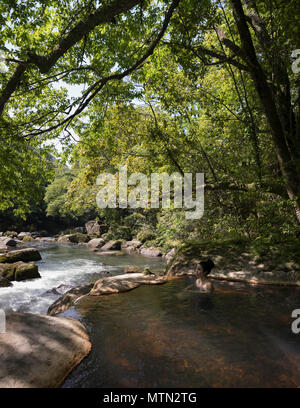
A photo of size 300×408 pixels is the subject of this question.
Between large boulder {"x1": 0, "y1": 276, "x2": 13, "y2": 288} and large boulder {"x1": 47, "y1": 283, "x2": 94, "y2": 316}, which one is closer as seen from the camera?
large boulder {"x1": 47, "y1": 283, "x2": 94, "y2": 316}

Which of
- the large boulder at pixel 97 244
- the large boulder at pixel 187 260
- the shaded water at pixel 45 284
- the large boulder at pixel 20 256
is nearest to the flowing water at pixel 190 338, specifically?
the large boulder at pixel 187 260

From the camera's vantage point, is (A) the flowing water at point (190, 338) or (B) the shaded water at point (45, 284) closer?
(A) the flowing water at point (190, 338)

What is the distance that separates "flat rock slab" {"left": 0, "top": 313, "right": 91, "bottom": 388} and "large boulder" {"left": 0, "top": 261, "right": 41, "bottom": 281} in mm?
9209

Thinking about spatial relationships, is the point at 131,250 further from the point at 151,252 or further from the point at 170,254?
the point at 170,254

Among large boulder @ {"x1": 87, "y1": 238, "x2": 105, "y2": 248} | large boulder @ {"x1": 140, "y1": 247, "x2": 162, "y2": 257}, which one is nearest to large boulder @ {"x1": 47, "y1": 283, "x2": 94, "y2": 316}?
large boulder @ {"x1": 140, "y1": 247, "x2": 162, "y2": 257}

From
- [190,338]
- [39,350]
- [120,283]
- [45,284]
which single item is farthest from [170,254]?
[39,350]

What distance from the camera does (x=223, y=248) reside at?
8.67 meters

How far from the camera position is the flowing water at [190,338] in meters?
2.77

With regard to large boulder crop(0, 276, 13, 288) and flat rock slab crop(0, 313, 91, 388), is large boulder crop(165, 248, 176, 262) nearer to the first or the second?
large boulder crop(0, 276, 13, 288)

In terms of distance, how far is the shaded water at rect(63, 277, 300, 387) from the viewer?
9.07 feet

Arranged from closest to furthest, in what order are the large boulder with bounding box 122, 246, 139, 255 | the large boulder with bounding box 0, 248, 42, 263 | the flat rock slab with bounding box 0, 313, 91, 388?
1. the flat rock slab with bounding box 0, 313, 91, 388
2. the large boulder with bounding box 0, 248, 42, 263
3. the large boulder with bounding box 122, 246, 139, 255

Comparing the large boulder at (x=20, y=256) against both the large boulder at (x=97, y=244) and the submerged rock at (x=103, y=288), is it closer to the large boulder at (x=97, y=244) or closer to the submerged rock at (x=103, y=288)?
the submerged rock at (x=103, y=288)

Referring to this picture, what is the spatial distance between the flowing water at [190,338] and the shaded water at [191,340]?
1 cm

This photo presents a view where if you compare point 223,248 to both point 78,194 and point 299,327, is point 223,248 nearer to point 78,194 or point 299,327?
point 299,327
